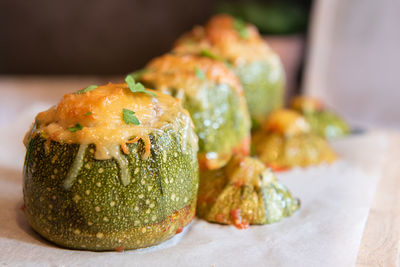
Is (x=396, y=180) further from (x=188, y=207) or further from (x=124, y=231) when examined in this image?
(x=124, y=231)

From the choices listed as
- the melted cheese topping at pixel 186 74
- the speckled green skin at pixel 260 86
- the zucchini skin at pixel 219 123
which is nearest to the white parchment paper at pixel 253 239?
the zucchini skin at pixel 219 123

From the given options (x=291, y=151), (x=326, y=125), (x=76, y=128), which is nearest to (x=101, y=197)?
(x=76, y=128)

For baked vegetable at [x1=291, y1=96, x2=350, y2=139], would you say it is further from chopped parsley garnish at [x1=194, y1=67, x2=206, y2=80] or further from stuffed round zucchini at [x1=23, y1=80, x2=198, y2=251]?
stuffed round zucchini at [x1=23, y1=80, x2=198, y2=251]

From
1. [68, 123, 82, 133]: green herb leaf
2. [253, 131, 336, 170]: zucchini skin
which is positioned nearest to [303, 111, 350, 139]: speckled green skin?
[253, 131, 336, 170]: zucchini skin

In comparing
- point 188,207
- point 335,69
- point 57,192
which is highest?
point 57,192

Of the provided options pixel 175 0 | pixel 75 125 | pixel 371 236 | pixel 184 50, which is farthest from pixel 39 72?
pixel 371 236

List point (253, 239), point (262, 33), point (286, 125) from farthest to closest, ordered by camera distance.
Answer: point (262, 33) < point (286, 125) < point (253, 239)

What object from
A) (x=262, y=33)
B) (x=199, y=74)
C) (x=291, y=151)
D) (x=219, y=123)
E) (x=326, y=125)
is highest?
(x=199, y=74)

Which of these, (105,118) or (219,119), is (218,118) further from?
(105,118)
